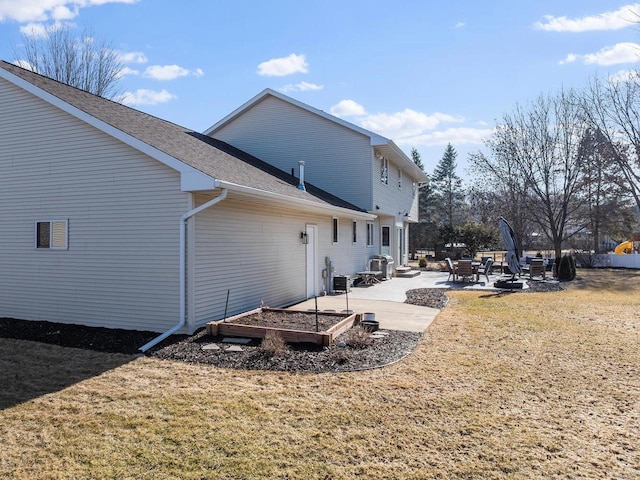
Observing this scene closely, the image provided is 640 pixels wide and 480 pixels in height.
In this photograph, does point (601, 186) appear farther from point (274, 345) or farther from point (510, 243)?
point (274, 345)

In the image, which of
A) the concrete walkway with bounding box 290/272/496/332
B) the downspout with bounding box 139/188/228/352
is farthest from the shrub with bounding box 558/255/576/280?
the downspout with bounding box 139/188/228/352

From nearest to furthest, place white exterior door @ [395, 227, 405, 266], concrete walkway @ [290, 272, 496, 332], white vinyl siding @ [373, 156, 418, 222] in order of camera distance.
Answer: concrete walkway @ [290, 272, 496, 332] → white vinyl siding @ [373, 156, 418, 222] → white exterior door @ [395, 227, 405, 266]

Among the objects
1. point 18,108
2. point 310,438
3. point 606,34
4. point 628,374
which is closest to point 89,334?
point 18,108

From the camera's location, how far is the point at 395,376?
5.49 m

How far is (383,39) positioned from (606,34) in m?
8.90

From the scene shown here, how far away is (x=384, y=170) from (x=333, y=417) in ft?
50.4

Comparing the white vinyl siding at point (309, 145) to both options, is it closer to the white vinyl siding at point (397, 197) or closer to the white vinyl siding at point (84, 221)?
the white vinyl siding at point (397, 197)

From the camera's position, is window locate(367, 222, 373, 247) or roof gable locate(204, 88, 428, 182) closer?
roof gable locate(204, 88, 428, 182)

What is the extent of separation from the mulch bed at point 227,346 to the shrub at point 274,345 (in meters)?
0.03

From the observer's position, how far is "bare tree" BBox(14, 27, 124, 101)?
22.2m

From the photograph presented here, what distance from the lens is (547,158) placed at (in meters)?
28.1

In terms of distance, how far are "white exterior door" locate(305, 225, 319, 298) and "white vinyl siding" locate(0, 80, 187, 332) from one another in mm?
5212

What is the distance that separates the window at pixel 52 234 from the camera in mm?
8820

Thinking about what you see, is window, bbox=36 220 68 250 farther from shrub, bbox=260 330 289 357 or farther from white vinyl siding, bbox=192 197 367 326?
shrub, bbox=260 330 289 357
